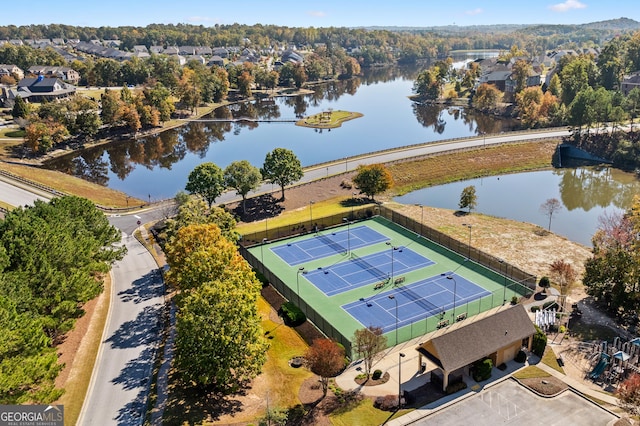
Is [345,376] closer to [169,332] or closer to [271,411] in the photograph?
[271,411]

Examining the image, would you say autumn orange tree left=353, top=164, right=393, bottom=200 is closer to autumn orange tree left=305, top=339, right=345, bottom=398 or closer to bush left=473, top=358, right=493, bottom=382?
bush left=473, top=358, right=493, bottom=382

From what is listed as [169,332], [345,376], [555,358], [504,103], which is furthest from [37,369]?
[504,103]

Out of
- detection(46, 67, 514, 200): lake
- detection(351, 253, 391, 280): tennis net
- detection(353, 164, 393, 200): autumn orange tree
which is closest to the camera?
detection(351, 253, 391, 280): tennis net

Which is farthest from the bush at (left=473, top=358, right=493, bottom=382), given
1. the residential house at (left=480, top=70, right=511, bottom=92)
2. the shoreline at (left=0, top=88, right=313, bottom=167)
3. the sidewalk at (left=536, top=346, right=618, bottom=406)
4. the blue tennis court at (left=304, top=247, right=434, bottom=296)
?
the residential house at (left=480, top=70, right=511, bottom=92)

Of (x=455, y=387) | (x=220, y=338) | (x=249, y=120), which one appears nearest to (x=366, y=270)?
(x=455, y=387)

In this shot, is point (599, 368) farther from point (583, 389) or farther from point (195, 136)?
point (195, 136)

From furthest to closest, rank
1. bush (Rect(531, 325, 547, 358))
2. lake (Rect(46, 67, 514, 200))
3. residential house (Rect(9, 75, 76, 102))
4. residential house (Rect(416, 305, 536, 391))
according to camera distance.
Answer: residential house (Rect(9, 75, 76, 102)), lake (Rect(46, 67, 514, 200)), bush (Rect(531, 325, 547, 358)), residential house (Rect(416, 305, 536, 391))

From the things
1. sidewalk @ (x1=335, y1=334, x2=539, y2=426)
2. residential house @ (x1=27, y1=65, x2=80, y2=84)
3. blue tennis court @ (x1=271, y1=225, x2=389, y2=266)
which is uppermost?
residential house @ (x1=27, y1=65, x2=80, y2=84)
